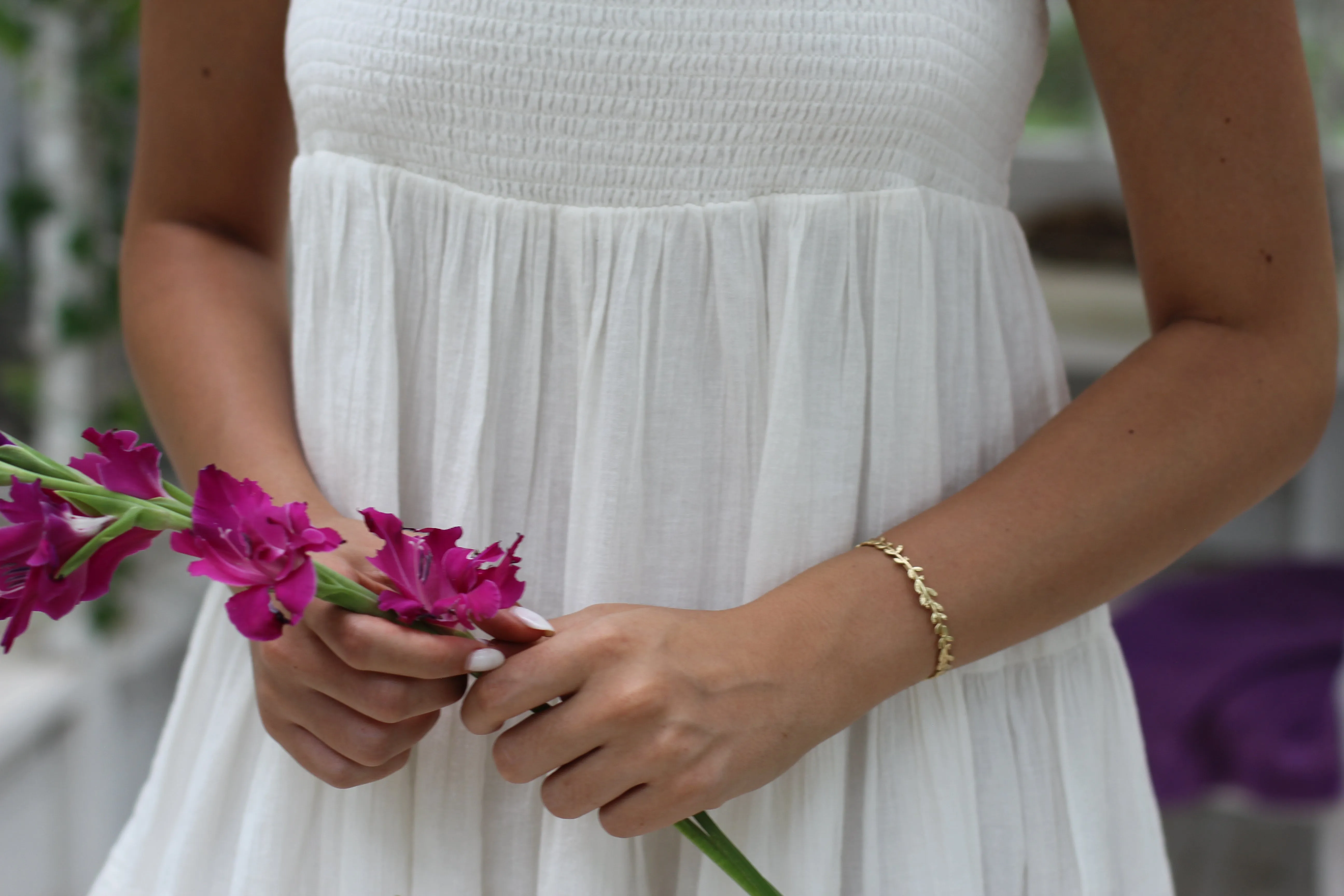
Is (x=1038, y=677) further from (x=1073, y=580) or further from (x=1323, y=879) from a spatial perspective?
(x=1323, y=879)

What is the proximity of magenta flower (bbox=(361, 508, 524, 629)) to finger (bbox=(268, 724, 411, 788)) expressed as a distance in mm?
142

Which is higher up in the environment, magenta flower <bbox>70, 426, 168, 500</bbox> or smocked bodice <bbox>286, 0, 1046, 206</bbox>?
smocked bodice <bbox>286, 0, 1046, 206</bbox>

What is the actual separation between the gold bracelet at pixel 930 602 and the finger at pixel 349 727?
0.78 feet

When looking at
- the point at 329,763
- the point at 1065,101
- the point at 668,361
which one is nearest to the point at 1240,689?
the point at 668,361

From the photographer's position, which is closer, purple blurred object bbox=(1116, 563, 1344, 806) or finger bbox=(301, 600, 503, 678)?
finger bbox=(301, 600, 503, 678)

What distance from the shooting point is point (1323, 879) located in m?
1.98

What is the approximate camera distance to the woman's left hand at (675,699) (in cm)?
50

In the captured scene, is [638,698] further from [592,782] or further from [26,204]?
[26,204]

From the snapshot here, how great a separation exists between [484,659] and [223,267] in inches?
15.9

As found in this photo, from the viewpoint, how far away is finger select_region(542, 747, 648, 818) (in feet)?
1.67

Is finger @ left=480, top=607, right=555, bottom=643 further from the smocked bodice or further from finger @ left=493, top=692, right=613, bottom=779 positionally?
the smocked bodice

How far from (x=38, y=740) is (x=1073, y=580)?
1.75m

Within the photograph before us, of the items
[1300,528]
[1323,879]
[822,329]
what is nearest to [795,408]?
[822,329]

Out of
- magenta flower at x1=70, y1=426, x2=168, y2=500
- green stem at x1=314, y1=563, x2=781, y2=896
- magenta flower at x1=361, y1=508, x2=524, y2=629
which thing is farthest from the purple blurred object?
magenta flower at x1=70, y1=426, x2=168, y2=500
